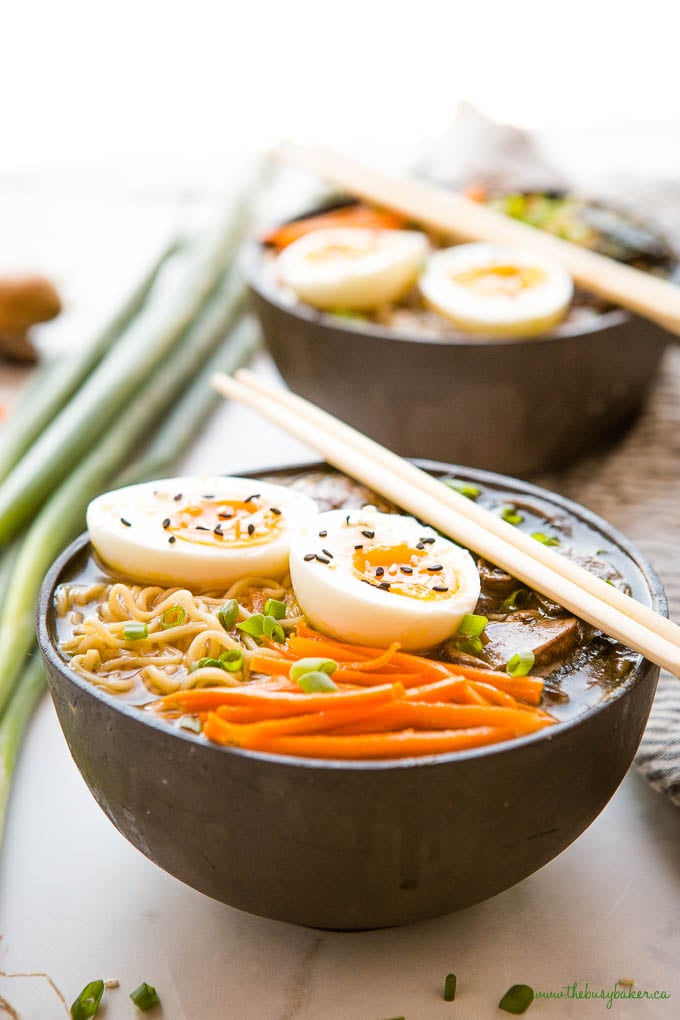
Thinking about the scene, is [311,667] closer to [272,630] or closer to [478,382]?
[272,630]

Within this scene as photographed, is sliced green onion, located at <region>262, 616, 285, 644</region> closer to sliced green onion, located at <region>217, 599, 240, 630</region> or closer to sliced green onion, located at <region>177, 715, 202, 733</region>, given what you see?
sliced green onion, located at <region>217, 599, 240, 630</region>

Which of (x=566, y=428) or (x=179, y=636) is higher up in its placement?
(x=179, y=636)

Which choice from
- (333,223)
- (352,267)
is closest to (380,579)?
(352,267)

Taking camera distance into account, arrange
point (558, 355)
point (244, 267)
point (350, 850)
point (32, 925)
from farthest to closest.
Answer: point (244, 267) < point (558, 355) < point (32, 925) < point (350, 850)

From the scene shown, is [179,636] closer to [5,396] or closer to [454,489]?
[454,489]

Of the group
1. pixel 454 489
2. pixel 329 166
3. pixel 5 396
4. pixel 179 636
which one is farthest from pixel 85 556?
pixel 329 166

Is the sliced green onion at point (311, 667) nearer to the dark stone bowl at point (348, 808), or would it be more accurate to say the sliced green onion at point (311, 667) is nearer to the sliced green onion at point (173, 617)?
the dark stone bowl at point (348, 808)

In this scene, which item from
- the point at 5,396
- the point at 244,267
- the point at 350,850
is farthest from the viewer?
the point at 5,396
